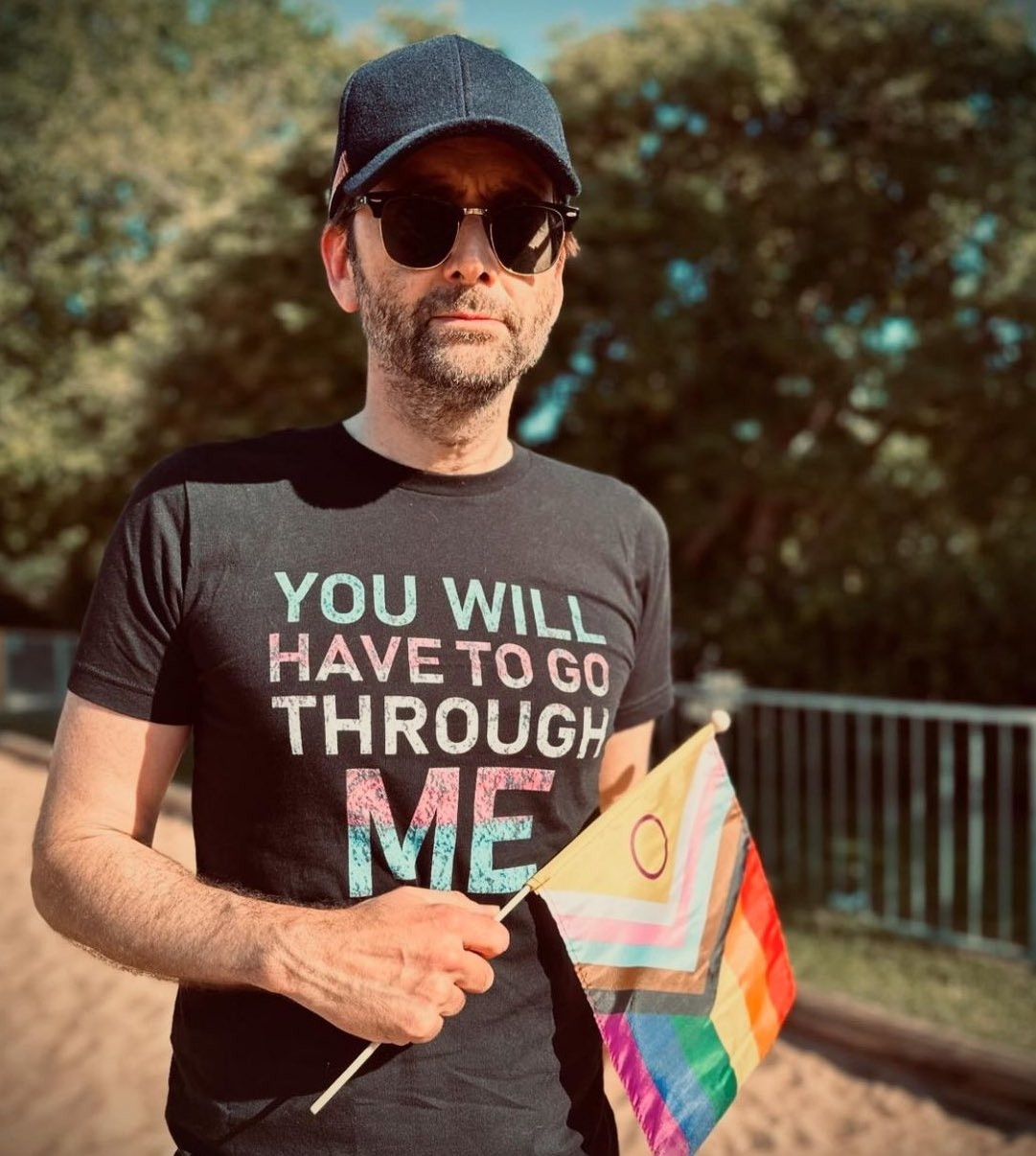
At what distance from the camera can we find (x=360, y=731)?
151 centimetres

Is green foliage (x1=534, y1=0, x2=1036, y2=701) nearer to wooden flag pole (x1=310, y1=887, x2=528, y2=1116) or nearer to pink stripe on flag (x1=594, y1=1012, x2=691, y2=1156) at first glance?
pink stripe on flag (x1=594, y1=1012, x2=691, y2=1156)

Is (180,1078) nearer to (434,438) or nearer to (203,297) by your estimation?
(434,438)

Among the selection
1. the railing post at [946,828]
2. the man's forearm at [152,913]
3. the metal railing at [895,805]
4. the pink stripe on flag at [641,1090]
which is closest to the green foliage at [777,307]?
the metal railing at [895,805]

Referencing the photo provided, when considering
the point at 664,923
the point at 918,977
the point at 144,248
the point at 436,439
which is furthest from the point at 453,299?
the point at 144,248

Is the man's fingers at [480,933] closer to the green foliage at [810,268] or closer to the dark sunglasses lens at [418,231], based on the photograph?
the dark sunglasses lens at [418,231]

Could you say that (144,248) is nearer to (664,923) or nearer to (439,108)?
(439,108)

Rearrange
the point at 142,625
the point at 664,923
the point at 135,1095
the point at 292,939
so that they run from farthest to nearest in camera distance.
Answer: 1. the point at 135,1095
2. the point at 664,923
3. the point at 142,625
4. the point at 292,939

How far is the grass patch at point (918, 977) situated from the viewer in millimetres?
5375

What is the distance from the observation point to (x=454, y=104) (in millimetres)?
1562

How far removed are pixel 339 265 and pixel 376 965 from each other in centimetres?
104

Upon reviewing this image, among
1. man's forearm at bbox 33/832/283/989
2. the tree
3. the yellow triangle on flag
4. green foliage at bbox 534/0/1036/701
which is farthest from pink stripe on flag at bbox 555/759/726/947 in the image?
the tree

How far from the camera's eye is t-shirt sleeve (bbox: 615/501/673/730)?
6.13ft

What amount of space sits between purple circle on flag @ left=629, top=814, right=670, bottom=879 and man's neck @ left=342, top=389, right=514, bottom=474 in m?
0.61

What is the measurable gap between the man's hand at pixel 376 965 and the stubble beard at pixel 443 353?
70 centimetres
